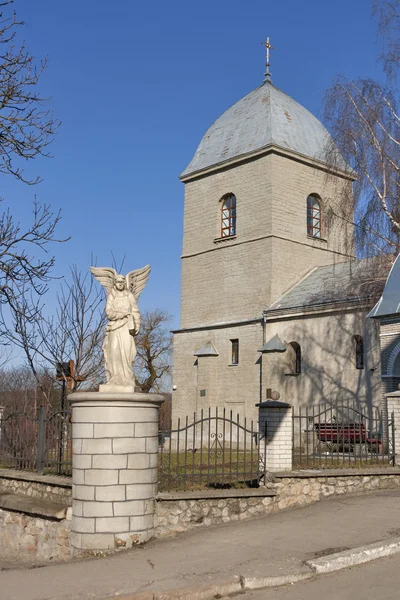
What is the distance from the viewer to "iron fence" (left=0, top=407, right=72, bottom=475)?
10.5 meters

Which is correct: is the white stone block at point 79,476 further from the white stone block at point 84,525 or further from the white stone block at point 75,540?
the white stone block at point 75,540

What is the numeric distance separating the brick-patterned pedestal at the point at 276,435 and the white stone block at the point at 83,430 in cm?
317

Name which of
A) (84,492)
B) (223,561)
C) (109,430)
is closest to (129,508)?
(84,492)

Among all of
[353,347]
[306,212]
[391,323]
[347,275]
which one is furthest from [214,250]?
[391,323]

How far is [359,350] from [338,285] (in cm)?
301

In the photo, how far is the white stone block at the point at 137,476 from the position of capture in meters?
8.23

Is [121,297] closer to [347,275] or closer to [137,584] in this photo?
[137,584]

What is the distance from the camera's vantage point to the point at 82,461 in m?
8.26

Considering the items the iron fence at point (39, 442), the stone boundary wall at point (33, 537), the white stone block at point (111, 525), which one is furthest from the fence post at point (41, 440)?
the white stone block at point (111, 525)

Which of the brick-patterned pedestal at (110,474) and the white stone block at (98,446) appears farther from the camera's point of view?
the white stone block at (98,446)

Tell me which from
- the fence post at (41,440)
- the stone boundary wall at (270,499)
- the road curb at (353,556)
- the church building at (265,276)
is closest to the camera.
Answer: the road curb at (353,556)

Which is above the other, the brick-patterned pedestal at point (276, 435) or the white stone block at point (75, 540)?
the brick-patterned pedestal at point (276, 435)

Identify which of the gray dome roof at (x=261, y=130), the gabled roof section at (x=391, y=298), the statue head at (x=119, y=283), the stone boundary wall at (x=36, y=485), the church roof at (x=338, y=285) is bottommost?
the stone boundary wall at (x=36, y=485)

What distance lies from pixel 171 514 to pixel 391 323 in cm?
898
